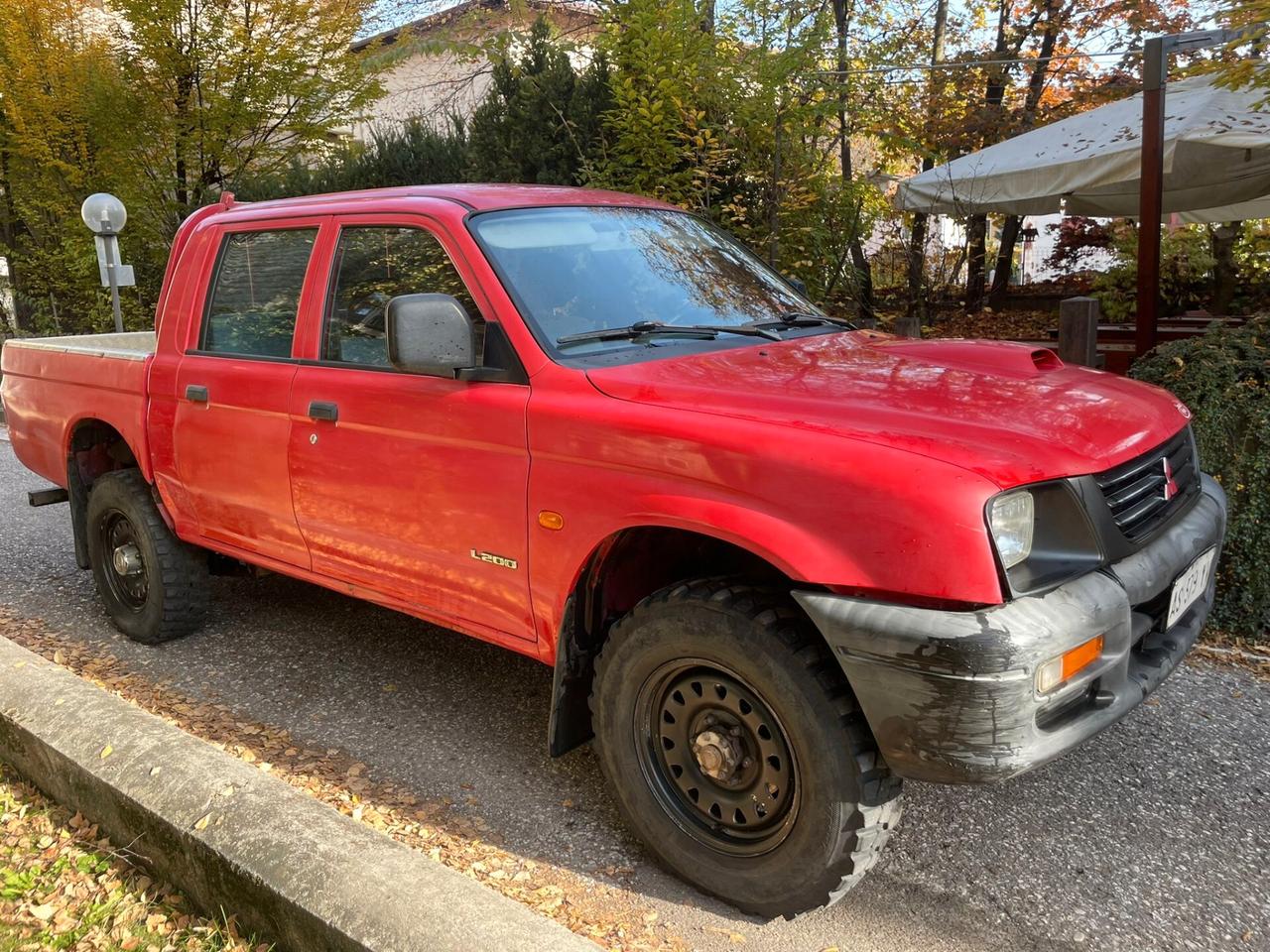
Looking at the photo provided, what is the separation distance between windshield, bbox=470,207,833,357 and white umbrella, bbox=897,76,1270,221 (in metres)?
4.19

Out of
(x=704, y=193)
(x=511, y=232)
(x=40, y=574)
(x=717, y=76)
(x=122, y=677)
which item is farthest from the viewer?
(x=704, y=193)

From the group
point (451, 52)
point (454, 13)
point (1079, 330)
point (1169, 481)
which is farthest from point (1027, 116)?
point (1169, 481)

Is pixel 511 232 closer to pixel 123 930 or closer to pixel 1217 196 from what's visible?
pixel 123 930

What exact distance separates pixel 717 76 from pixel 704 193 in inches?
45.0

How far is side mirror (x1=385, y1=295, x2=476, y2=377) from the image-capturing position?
294cm

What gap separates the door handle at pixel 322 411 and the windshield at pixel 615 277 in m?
0.81

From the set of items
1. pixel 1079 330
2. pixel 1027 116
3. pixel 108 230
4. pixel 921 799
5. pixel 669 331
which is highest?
pixel 1027 116

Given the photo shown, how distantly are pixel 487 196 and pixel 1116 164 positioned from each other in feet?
18.0

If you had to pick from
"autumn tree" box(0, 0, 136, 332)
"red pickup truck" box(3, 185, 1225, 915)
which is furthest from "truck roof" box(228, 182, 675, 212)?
"autumn tree" box(0, 0, 136, 332)

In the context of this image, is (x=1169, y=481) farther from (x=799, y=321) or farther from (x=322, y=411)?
(x=322, y=411)

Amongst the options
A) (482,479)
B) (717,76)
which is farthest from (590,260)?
(717,76)

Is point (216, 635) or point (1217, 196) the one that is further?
point (1217, 196)

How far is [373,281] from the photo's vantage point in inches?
143

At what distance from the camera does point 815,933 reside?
2.65 metres
